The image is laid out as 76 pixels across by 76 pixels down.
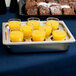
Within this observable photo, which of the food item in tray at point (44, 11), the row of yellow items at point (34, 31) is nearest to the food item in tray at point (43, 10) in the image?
the food item in tray at point (44, 11)

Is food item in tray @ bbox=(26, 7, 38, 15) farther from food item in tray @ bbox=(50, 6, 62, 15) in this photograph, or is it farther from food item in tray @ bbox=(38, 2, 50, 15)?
food item in tray @ bbox=(50, 6, 62, 15)

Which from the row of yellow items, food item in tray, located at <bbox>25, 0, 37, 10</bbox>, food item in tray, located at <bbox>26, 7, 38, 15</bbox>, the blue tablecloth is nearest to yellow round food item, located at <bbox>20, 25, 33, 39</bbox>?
the row of yellow items

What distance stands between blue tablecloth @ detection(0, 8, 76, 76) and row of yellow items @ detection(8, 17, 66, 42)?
0.12 m

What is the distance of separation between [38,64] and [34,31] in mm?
240

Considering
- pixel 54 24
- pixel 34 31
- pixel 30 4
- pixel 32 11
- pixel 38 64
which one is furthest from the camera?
pixel 30 4

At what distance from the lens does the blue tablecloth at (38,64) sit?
1135mm

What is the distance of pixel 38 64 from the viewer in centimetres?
118

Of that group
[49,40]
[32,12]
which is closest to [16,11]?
[32,12]

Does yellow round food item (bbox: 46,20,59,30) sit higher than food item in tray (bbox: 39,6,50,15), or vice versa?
yellow round food item (bbox: 46,20,59,30)

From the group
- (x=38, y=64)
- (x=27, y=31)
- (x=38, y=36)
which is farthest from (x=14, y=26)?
(x=38, y=64)

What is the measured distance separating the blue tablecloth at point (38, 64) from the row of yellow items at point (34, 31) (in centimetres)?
12

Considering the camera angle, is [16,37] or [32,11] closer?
[16,37]

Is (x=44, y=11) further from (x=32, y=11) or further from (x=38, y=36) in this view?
(x=38, y=36)

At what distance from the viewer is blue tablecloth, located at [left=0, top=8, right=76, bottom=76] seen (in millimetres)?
1135
